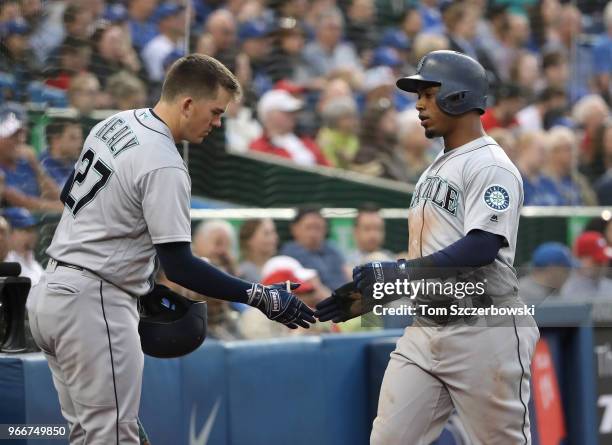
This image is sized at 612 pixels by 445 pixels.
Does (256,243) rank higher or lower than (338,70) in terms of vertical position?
lower

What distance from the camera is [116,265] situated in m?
4.09

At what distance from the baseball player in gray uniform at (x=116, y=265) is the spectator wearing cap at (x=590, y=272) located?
351 centimetres

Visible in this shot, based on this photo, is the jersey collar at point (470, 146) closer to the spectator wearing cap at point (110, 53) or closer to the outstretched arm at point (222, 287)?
the outstretched arm at point (222, 287)

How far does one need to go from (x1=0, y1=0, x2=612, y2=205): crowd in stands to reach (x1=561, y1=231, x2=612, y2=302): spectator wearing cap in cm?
121

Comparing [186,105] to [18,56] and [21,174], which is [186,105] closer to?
[21,174]

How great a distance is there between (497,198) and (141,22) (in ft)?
16.9

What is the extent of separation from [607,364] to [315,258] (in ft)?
8.41

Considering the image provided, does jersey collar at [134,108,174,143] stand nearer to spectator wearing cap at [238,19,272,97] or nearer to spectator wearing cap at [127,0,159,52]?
spectator wearing cap at [127,0,159,52]

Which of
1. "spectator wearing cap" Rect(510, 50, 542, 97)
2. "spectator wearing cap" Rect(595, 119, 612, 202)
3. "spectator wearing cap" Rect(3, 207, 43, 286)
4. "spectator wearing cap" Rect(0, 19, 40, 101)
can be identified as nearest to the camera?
"spectator wearing cap" Rect(3, 207, 43, 286)

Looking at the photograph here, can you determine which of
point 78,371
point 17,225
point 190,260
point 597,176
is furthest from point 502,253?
point 597,176

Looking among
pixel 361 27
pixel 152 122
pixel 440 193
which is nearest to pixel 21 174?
pixel 152 122

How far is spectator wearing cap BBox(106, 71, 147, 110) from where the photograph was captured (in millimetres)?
7379

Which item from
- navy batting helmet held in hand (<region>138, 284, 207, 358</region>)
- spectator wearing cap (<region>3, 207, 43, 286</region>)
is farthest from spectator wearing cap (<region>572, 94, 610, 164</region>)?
navy batting helmet held in hand (<region>138, 284, 207, 358</region>)

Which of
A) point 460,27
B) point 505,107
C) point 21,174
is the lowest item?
point 21,174
